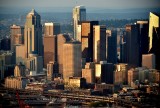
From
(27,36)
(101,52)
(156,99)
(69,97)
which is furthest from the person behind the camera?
(27,36)

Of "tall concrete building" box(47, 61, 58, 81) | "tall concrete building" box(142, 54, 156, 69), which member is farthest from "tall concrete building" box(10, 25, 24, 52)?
"tall concrete building" box(142, 54, 156, 69)

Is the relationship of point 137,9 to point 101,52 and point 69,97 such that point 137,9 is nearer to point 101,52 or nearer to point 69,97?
point 101,52

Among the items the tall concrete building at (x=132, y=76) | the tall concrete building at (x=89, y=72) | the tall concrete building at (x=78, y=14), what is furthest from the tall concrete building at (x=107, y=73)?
the tall concrete building at (x=78, y=14)

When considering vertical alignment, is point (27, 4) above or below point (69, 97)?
above

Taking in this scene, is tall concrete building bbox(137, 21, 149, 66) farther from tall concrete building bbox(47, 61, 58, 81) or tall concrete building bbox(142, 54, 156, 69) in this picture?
tall concrete building bbox(47, 61, 58, 81)

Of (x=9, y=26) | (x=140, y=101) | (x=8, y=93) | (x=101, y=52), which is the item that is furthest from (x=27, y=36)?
(x=140, y=101)

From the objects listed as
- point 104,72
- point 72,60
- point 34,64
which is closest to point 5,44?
point 34,64

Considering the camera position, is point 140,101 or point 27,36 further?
point 27,36

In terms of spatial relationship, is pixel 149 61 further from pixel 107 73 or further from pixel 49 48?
pixel 49 48
